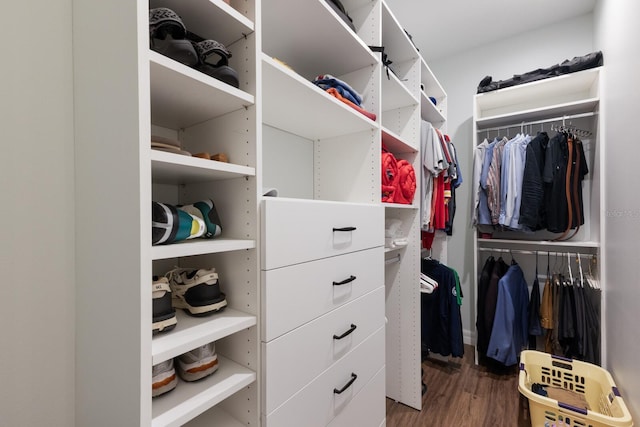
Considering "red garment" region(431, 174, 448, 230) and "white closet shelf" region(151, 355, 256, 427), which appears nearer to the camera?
"white closet shelf" region(151, 355, 256, 427)

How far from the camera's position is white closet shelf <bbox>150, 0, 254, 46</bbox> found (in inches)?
25.5

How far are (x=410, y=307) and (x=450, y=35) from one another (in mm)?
2251

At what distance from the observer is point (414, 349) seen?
1.77m

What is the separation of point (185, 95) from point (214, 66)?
100 millimetres

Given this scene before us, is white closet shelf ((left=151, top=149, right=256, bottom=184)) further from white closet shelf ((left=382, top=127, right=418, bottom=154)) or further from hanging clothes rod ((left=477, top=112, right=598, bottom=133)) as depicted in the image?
hanging clothes rod ((left=477, top=112, right=598, bottom=133))

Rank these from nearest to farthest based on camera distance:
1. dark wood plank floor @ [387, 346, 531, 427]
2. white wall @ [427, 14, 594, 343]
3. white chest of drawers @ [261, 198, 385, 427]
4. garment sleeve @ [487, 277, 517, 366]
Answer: white chest of drawers @ [261, 198, 385, 427], dark wood plank floor @ [387, 346, 531, 427], garment sleeve @ [487, 277, 517, 366], white wall @ [427, 14, 594, 343]

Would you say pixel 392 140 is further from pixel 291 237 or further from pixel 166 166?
pixel 166 166

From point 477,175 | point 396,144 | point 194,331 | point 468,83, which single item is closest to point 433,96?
point 468,83

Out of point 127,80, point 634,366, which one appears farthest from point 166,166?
point 634,366

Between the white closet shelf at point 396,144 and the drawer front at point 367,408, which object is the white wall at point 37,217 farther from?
the white closet shelf at point 396,144

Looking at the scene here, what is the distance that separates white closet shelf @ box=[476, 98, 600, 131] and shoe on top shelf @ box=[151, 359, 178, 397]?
2.60 meters

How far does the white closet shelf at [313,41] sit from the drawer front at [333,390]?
4.14 feet

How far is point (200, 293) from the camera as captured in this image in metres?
0.71

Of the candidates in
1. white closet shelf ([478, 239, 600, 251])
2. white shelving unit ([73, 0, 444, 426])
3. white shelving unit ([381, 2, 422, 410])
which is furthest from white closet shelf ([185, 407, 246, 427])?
white closet shelf ([478, 239, 600, 251])
